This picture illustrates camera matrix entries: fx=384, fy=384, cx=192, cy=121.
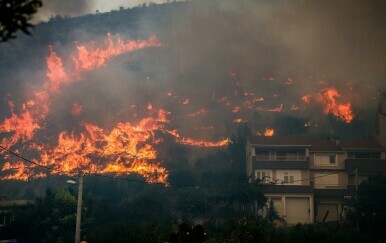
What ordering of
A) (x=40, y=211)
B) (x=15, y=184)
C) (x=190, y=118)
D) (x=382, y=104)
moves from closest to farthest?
1. (x=40, y=211)
2. (x=382, y=104)
3. (x=15, y=184)
4. (x=190, y=118)

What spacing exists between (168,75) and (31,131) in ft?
153

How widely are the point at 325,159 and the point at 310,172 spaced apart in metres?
3.62

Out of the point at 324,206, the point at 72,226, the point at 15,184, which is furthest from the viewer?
the point at 15,184

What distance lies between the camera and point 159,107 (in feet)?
371

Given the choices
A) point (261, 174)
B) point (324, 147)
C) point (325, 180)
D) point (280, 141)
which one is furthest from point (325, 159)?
point (261, 174)

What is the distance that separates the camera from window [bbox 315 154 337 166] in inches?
2440

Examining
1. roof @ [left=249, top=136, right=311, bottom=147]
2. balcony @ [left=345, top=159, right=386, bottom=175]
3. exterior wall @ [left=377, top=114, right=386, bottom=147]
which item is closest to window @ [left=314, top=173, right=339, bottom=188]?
balcony @ [left=345, top=159, right=386, bottom=175]

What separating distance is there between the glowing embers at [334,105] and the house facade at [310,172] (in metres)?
39.5

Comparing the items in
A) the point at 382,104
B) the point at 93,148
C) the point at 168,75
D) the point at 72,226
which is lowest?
the point at 72,226

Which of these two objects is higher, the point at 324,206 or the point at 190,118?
Result: the point at 190,118

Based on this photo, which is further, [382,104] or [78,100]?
[78,100]

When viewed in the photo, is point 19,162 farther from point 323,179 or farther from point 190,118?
point 323,179

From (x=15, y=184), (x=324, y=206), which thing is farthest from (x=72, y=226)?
(x=15, y=184)

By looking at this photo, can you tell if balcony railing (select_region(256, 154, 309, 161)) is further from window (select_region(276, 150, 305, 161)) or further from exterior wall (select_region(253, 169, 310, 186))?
exterior wall (select_region(253, 169, 310, 186))
